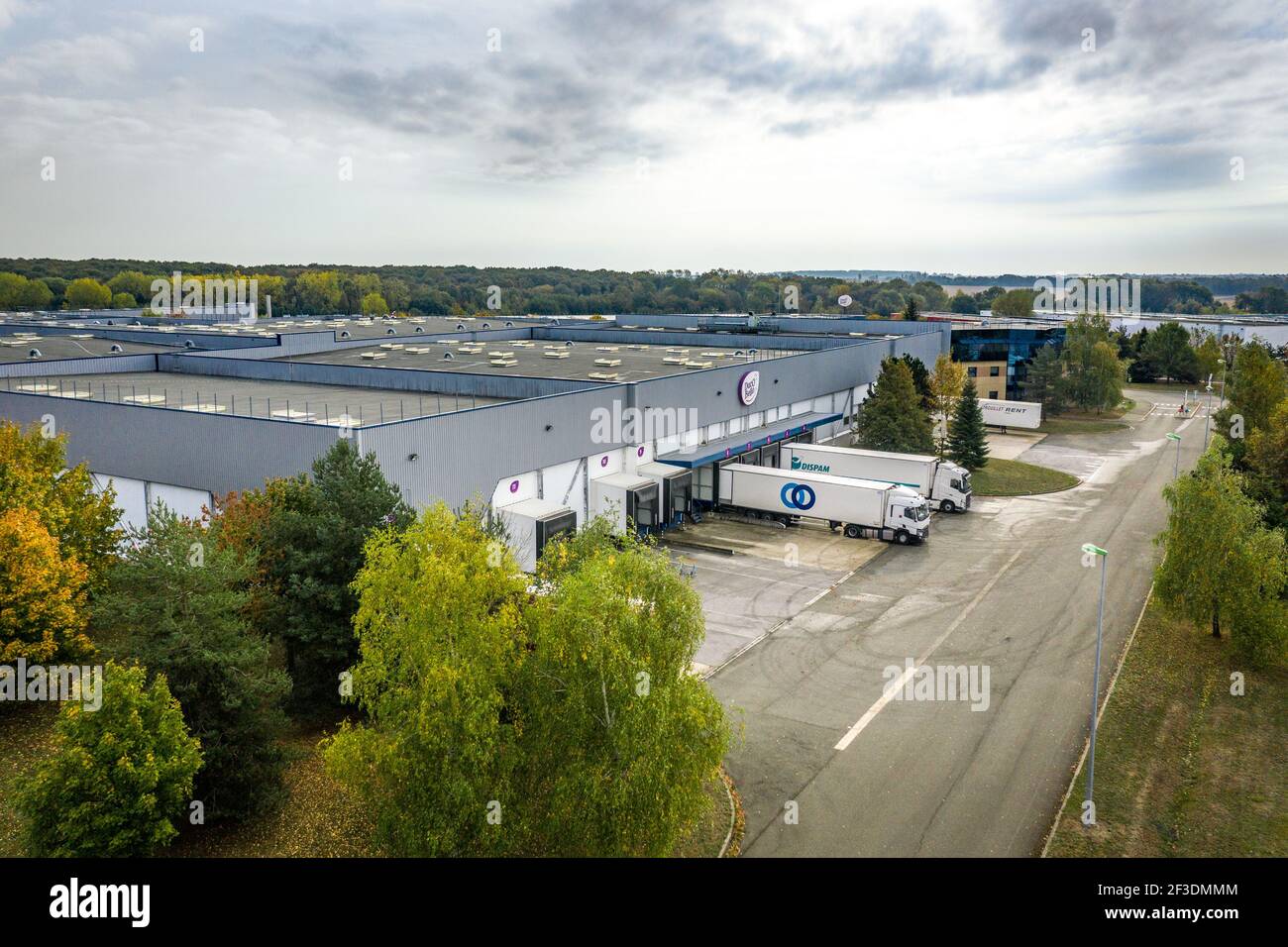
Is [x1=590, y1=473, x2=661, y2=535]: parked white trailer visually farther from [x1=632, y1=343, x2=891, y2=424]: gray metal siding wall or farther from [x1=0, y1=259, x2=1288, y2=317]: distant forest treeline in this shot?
[x1=0, y1=259, x2=1288, y2=317]: distant forest treeline

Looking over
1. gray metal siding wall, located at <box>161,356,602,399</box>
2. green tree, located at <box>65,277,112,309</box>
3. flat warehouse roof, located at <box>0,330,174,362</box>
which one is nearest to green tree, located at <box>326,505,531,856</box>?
gray metal siding wall, located at <box>161,356,602,399</box>

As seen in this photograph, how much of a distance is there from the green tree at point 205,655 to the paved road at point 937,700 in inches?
364

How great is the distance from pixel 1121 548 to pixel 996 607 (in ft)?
33.8

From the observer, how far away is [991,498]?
45.3 meters

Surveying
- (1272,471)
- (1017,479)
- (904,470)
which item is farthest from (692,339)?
(1272,471)

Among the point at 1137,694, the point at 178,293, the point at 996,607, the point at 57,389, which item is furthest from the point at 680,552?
the point at 178,293

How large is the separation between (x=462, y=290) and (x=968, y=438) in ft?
318

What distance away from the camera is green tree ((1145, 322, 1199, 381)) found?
94.1 meters

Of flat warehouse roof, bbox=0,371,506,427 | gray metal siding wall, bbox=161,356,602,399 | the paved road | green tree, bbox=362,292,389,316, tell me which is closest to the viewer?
the paved road

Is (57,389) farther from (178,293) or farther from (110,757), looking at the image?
(178,293)

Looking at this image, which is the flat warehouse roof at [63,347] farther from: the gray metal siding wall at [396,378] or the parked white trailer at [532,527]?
the parked white trailer at [532,527]

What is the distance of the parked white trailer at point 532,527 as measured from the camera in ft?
101

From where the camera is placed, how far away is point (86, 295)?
350 feet

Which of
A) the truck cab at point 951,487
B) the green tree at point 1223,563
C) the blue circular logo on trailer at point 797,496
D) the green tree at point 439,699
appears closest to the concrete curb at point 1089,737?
the green tree at point 1223,563
